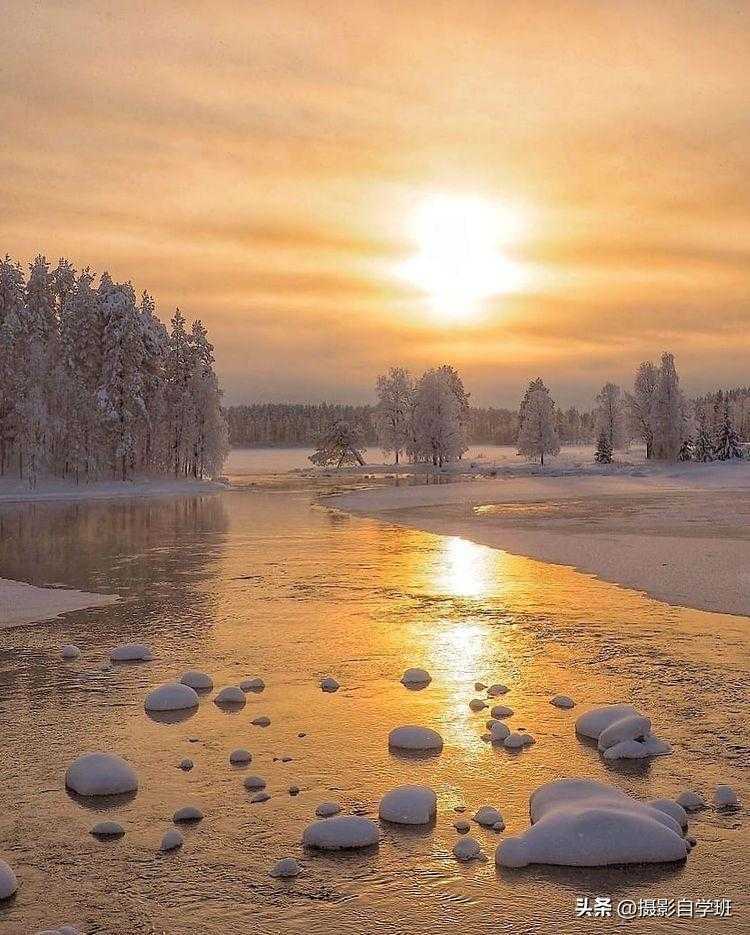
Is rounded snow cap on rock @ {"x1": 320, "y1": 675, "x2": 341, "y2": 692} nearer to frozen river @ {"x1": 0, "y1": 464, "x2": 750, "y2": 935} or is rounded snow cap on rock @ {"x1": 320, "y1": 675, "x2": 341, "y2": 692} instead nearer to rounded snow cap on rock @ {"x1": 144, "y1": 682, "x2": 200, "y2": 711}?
frozen river @ {"x1": 0, "y1": 464, "x2": 750, "y2": 935}

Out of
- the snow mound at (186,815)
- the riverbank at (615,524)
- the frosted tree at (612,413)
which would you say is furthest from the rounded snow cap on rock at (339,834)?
the frosted tree at (612,413)

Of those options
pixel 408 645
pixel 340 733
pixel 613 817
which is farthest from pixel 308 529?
pixel 613 817

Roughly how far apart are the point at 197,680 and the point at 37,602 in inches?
365

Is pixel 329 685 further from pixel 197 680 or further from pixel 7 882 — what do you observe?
pixel 7 882

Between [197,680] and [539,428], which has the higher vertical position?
[539,428]

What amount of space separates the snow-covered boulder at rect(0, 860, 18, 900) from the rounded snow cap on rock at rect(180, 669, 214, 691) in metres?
6.12

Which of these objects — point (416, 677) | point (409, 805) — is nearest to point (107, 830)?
point (409, 805)

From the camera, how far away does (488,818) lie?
9.17m

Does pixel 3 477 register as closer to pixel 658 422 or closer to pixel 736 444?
pixel 658 422

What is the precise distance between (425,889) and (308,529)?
3125 cm

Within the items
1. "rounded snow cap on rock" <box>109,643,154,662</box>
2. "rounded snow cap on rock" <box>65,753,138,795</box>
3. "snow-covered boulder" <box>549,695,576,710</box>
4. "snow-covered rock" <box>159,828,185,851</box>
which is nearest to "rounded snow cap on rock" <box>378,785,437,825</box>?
"snow-covered rock" <box>159,828,185,851</box>

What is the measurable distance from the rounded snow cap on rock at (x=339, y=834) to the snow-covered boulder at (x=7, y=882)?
263 centimetres

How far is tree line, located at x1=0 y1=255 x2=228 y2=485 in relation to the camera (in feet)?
246

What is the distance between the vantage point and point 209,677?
14.5 m
